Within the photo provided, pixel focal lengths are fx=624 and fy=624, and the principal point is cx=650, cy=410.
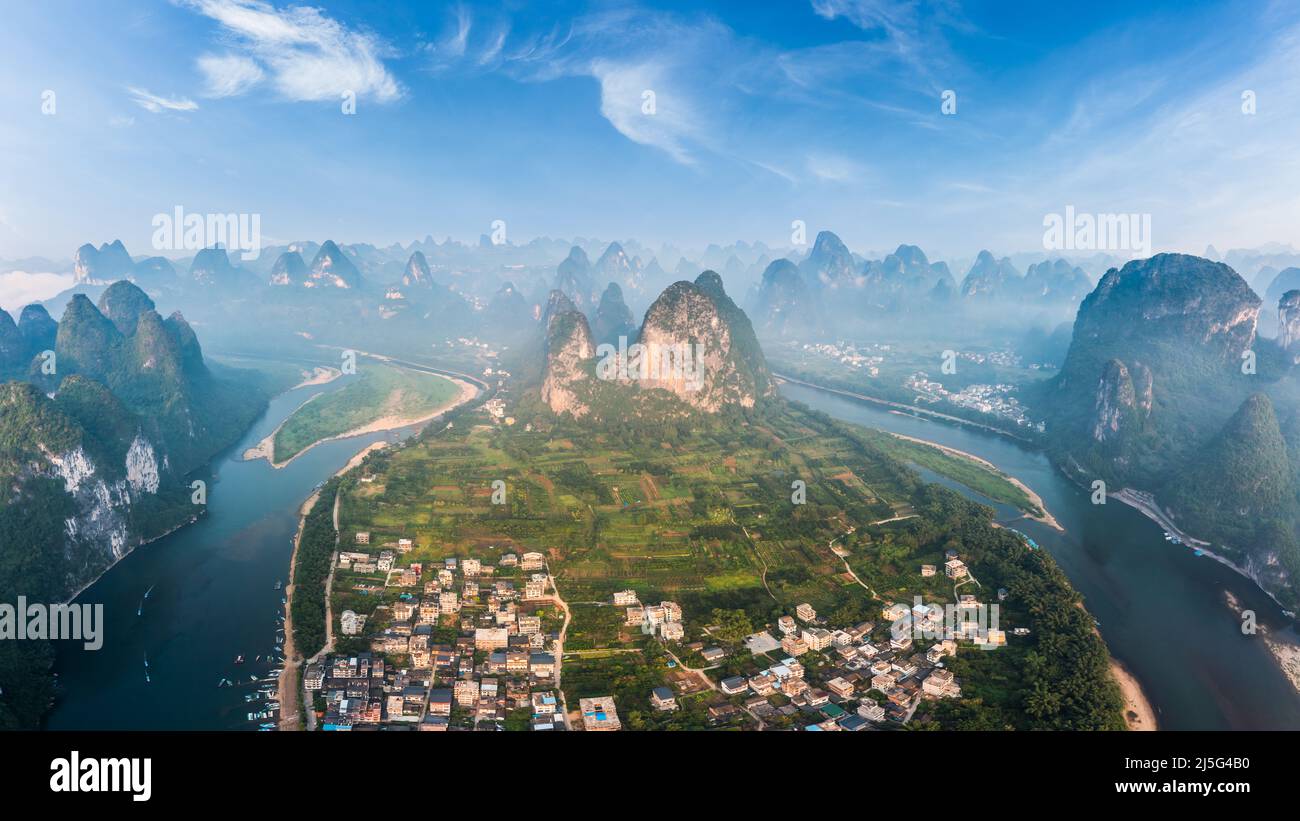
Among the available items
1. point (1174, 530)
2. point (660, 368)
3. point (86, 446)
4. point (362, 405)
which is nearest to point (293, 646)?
point (86, 446)

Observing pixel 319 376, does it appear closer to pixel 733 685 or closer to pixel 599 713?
pixel 599 713

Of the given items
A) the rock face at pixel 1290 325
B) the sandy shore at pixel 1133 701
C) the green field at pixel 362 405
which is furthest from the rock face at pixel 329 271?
the rock face at pixel 1290 325

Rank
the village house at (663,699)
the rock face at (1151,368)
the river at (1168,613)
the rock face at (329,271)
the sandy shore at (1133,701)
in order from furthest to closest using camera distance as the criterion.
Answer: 1. the rock face at (329,271)
2. the rock face at (1151,368)
3. the river at (1168,613)
4. the sandy shore at (1133,701)
5. the village house at (663,699)

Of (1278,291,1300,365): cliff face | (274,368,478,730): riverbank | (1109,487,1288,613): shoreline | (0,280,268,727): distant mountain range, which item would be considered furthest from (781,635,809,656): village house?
(1278,291,1300,365): cliff face

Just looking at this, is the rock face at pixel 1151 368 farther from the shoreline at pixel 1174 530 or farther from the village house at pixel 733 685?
the village house at pixel 733 685
